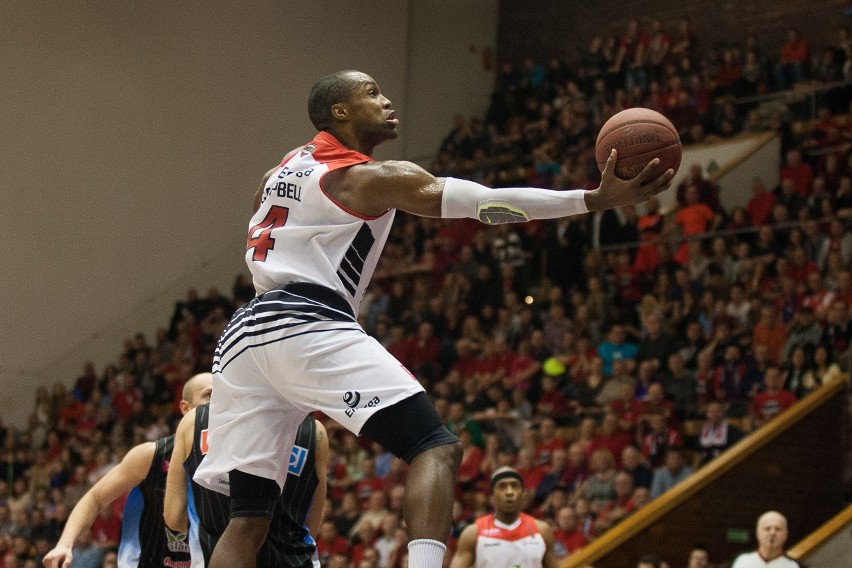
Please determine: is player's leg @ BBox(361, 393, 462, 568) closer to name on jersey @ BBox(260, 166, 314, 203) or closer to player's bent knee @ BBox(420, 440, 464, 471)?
player's bent knee @ BBox(420, 440, 464, 471)

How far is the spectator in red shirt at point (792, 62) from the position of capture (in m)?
17.3

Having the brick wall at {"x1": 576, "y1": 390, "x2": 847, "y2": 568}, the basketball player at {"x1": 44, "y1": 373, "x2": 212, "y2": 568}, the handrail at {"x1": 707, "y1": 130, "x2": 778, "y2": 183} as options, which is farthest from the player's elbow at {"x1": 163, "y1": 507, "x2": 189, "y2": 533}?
the handrail at {"x1": 707, "y1": 130, "x2": 778, "y2": 183}

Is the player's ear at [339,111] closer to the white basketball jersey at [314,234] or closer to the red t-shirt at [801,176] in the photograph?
the white basketball jersey at [314,234]

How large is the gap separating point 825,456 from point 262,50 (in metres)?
12.2

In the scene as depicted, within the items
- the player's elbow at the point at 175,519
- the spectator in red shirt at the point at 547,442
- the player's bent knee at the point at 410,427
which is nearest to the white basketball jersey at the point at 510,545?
the player's elbow at the point at 175,519

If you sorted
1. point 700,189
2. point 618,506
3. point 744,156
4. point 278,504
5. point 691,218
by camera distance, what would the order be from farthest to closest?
1. point 744,156
2. point 700,189
3. point 691,218
4. point 618,506
5. point 278,504

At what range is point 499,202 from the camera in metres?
4.34

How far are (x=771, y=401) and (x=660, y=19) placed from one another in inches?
404

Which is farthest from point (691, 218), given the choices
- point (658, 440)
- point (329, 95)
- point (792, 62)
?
point (329, 95)

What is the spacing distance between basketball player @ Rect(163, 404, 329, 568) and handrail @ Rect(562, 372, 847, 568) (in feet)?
17.3

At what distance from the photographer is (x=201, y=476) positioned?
470cm

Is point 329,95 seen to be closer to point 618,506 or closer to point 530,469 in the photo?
point 618,506

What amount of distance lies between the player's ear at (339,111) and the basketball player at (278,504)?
1.51m

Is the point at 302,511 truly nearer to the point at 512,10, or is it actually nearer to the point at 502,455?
the point at 502,455
